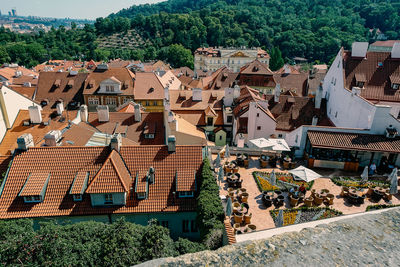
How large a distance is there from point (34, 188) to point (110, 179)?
4858 mm

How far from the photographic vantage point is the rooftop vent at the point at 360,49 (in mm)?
35656

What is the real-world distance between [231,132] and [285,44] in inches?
5714

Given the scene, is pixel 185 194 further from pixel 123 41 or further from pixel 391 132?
pixel 123 41

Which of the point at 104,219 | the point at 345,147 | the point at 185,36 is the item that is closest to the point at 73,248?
the point at 104,219

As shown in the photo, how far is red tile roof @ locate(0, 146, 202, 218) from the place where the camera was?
18562 millimetres

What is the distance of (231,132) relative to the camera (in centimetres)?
4309

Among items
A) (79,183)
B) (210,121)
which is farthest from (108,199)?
(210,121)

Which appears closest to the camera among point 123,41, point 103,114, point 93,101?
point 103,114

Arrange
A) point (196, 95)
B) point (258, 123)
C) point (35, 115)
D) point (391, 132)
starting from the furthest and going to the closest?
point (196, 95) < point (258, 123) < point (35, 115) < point (391, 132)

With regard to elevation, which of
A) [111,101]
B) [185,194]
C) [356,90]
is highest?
[356,90]

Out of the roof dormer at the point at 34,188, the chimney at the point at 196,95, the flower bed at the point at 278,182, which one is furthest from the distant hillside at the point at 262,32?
the roof dormer at the point at 34,188

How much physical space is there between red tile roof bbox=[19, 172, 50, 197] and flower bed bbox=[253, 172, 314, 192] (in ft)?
49.3

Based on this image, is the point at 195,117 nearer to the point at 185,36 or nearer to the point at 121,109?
the point at 121,109

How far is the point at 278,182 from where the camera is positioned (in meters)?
22.2
